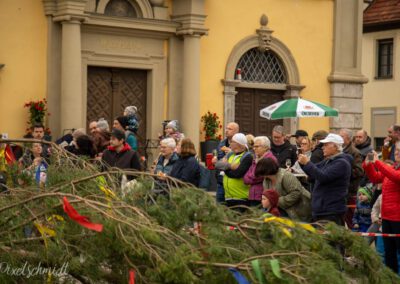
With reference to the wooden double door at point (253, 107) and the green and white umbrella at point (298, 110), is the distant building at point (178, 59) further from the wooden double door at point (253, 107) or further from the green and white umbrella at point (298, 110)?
the green and white umbrella at point (298, 110)

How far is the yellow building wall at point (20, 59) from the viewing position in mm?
20125

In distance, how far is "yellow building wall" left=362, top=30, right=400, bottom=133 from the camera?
133ft

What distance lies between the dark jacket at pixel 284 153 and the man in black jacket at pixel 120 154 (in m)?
3.17

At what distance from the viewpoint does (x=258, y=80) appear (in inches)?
990

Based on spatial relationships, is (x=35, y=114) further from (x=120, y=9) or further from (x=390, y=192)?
(x=390, y=192)

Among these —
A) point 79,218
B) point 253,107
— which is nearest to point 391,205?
point 79,218

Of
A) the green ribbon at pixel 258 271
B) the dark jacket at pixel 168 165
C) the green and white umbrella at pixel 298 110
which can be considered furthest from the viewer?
the green and white umbrella at pixel 298 110

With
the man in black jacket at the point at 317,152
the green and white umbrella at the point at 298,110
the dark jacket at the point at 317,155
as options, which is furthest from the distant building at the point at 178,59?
the dark jacket at the point at 317,155

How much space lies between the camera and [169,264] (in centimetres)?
589

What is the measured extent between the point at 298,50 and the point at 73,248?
19429 millimetres

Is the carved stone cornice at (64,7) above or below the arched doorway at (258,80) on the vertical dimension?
above

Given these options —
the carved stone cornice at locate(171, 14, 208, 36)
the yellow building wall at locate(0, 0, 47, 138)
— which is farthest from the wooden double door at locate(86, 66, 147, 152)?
the yellow building wall at locate(0, 0, 47, 138)

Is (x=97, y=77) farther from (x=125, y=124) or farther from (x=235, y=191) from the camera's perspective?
(x=235, y=191)

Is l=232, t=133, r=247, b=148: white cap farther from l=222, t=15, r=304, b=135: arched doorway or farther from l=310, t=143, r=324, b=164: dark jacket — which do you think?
l=222, t=15, r=304, b=135: arched doorway
